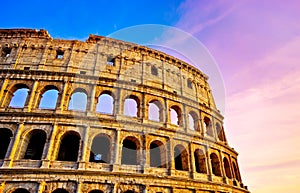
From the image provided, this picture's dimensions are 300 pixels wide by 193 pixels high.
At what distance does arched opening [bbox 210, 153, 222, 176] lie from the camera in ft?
56.3

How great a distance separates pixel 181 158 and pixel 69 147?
8.34 m

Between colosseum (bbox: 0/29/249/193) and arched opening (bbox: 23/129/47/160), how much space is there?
59 millimetres

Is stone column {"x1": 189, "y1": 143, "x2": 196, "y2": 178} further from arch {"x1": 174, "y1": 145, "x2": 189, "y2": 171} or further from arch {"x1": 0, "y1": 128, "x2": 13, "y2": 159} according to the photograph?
arch {"x1": 0, "y1": 128, "x2": 13, "y2": 159}

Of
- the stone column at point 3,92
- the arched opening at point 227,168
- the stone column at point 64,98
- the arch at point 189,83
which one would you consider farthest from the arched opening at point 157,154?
the stone column at point 3,92

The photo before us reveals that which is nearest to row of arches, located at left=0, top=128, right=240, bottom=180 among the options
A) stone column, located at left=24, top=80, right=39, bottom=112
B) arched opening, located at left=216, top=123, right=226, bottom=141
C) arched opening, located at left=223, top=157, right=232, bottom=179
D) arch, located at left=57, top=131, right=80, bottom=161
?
arch, located at left=57, top=131, right=80, bottom=161

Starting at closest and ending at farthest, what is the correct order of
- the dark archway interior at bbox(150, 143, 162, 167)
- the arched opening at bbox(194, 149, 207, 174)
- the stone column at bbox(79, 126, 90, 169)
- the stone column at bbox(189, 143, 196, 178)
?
the stone column at bbox(79, 126, 90, 169)
the stone column at bbox(189, 143, 196, 178)
the dark archway interior at bbox(150, 143, 162, 167)
the arched opening at bbox(194, 149, 207, 174)

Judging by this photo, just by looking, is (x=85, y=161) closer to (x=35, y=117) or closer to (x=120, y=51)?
(x=35, y=117)

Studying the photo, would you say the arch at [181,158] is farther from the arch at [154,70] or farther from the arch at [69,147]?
the arch at [69,147]

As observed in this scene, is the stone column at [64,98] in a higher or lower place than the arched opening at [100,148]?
higher

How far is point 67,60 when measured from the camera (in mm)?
16781

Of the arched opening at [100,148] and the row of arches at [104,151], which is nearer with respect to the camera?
the row of arches at [104,151]

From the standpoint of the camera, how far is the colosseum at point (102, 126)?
12.5 metres

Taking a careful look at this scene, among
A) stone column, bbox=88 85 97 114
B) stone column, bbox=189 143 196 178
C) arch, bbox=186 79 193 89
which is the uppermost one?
arch, bbox=186 79 193 89

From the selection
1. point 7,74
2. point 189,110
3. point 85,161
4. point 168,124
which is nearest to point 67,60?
point 7,74
